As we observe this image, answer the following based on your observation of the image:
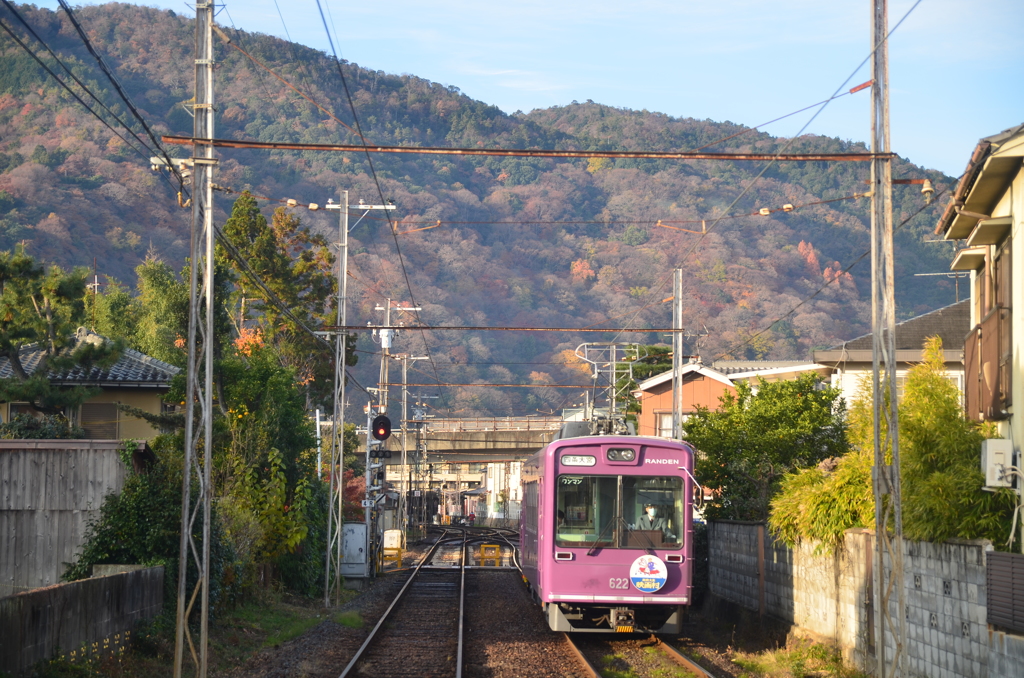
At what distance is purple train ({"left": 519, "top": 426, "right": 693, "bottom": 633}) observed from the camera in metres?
13.9

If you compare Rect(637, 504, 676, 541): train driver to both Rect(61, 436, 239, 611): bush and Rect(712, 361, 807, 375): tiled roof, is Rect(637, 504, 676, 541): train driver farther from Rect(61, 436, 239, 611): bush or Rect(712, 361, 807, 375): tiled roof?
Rect(712, 361, 807, 375): tiled roof

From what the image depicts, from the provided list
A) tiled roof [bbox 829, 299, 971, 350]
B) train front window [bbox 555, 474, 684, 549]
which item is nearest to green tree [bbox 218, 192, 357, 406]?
tiled roof [bbox 829, 299, 971, 350]

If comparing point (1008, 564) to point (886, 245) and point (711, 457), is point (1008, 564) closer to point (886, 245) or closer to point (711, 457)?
point (886, 245)

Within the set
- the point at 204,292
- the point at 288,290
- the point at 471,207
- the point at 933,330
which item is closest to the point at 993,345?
the point at 204,292

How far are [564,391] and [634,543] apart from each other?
3170 inches

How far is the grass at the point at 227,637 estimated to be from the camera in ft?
34.3

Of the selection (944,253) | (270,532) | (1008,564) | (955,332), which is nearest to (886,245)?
(1008,564)

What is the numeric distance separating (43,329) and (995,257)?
57.9 feet

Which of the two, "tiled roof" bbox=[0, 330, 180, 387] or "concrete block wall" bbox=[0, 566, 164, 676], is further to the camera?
"tiled roof" bbox=[0, 330, 180, 387]

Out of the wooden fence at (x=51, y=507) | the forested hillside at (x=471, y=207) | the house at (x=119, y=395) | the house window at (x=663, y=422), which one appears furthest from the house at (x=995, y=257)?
the forested hillside at (x=471, y=207)

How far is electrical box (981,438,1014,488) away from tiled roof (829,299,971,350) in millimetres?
15575

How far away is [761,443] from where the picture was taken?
67.0ft

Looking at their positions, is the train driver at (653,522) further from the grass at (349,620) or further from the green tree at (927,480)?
the grass at (349,620)

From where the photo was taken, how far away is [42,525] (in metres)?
14.0
